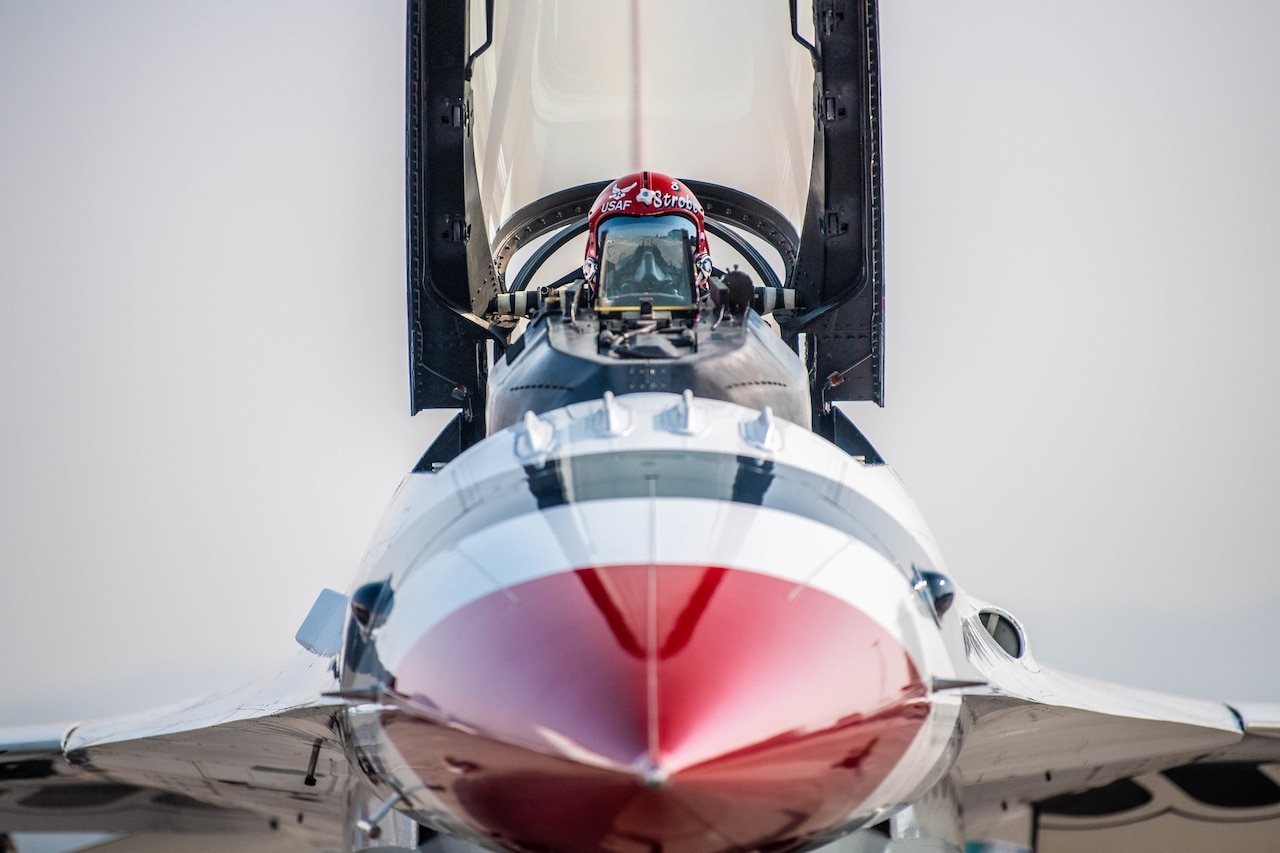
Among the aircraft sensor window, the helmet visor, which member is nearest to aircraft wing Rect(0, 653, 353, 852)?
the helmet visor

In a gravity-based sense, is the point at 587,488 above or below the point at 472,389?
below

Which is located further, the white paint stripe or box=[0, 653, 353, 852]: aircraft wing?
box=[0, 653, 353, 852]: aircraft wing

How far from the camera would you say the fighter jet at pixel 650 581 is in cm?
255

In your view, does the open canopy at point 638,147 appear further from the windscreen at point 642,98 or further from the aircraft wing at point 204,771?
the aircraft wing at point 204,771

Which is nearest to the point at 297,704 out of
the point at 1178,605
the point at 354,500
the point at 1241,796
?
the point at 1241,796

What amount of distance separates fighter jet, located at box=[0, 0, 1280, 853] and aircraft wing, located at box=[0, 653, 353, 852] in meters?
0.02

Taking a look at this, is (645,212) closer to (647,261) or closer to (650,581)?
(647,261)

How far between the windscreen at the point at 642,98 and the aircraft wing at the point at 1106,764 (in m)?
3.72

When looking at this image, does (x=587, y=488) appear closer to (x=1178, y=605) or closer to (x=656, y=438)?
(x=656, y=438)

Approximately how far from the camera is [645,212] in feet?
18.9

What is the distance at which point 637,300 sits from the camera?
17.0ft

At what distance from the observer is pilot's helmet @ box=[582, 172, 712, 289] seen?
5613mm

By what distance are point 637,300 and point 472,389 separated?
4.67ft

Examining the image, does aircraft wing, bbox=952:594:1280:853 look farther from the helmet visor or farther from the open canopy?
the open canopy
